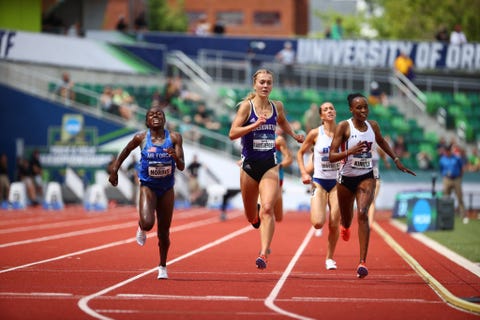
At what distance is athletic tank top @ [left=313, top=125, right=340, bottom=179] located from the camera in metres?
15.0

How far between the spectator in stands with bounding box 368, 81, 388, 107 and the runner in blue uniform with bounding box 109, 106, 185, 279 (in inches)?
1214

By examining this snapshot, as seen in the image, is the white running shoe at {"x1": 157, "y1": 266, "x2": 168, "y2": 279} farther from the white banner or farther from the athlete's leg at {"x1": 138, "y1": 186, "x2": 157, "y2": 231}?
the white banner

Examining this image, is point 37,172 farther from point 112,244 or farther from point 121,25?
point 112,244

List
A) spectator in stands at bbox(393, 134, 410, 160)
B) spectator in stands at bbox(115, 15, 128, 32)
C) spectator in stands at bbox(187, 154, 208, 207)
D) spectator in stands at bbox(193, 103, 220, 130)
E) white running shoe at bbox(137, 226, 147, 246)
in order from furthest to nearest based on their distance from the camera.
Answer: spectator in stands at bbox(115, 15, 128, 32) → spectator in stands at bbox(193, 103, 220, 130) → spectator in stands at bbox(393, 134, 410, 160) → spectator in stands at bbox(187, 154, 208, 207) → white running shoe at bbox(137, 226, 147, 246)

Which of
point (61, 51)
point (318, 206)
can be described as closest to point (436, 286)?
point (318, 206)

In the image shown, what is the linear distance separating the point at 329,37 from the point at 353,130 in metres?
35.3

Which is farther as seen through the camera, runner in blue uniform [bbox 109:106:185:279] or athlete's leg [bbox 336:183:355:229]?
athlete's leg [bbox 336:183:355:229]

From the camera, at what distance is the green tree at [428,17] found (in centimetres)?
6469

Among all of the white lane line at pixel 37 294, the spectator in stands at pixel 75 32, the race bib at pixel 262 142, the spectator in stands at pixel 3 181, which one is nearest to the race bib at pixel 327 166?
the race bib at pixel 262 142

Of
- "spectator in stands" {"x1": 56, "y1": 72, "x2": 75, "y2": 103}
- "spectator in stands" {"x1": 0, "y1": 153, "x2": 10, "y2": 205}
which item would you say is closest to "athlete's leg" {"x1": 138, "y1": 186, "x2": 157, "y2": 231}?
"spectator in stands" {"x1": 0, "y1": 153, "x2": 10, "y2": 205}

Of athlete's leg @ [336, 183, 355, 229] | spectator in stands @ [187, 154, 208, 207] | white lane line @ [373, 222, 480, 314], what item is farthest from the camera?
spectator in stands @ [187, 154, 208, 207]

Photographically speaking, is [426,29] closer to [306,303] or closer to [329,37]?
[329,37]

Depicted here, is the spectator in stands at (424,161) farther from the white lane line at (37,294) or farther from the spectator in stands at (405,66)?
the white lane line at (37,294)

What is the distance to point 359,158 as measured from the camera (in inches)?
518
